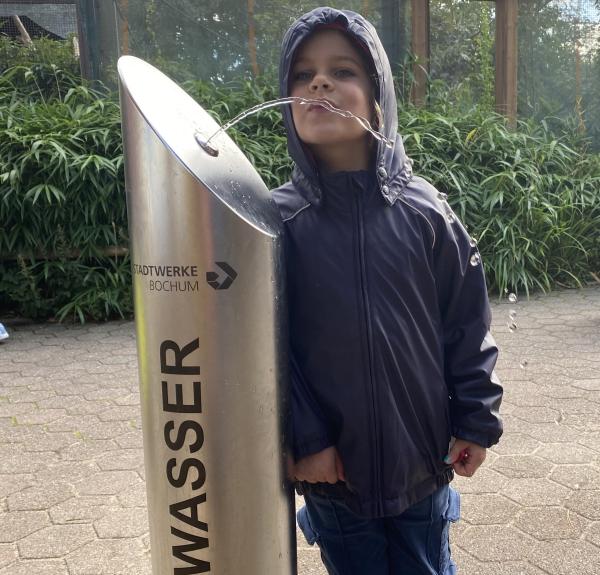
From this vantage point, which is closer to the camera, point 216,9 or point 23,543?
point 23,543

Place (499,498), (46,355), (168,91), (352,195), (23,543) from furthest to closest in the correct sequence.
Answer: (46,355)
(499,498)
(23,543)
(352,195)
(168,91)

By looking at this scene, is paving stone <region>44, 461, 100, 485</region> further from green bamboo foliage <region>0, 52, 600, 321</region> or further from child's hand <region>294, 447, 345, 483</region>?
green bamboo foliage <region>0, 52, 600, 321</region>

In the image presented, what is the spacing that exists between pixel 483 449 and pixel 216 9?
7121mm

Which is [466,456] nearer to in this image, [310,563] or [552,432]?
[310,563]

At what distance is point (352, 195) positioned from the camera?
1544 millimetres

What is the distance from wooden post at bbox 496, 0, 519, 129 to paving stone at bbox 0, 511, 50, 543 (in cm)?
673

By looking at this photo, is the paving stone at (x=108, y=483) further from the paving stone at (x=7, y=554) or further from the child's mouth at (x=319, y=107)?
the child's mouth at (x=319, y=107)

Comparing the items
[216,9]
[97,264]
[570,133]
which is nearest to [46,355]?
[97,264]

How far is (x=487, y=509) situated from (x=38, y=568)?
166cm

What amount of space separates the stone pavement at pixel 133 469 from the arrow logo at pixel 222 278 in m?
1.46

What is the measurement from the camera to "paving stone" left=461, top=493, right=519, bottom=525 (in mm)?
2670

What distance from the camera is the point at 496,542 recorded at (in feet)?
8.27

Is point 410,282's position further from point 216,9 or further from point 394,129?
point 216,9

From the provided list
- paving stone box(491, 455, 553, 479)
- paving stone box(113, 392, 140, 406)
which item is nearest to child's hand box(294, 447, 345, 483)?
paving stone box(491, 455, 553, 479)
